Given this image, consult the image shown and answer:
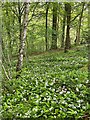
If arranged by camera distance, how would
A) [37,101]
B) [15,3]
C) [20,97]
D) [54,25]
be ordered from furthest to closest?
[54,25], [15,3], [20,97], [37,101]

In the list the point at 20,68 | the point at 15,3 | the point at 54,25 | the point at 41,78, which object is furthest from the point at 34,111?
the point at 54,25

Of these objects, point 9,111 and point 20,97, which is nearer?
point 9,111

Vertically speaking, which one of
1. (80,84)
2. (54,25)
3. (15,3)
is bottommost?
(80,84)

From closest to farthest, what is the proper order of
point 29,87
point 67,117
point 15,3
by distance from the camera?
point 67,117 < point 29,87 < point 15,3

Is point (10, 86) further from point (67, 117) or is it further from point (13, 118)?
point (67, 117)

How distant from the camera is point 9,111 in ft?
13.8

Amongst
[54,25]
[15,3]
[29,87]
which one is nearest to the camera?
[29,87]

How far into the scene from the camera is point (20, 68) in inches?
274

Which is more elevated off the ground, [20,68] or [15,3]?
[15,3]

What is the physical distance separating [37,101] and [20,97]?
506 mm

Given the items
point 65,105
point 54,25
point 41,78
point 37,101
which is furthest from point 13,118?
point 54,25

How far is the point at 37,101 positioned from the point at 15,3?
587cm

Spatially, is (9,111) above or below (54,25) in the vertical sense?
below

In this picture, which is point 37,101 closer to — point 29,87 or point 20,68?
point 29,87
